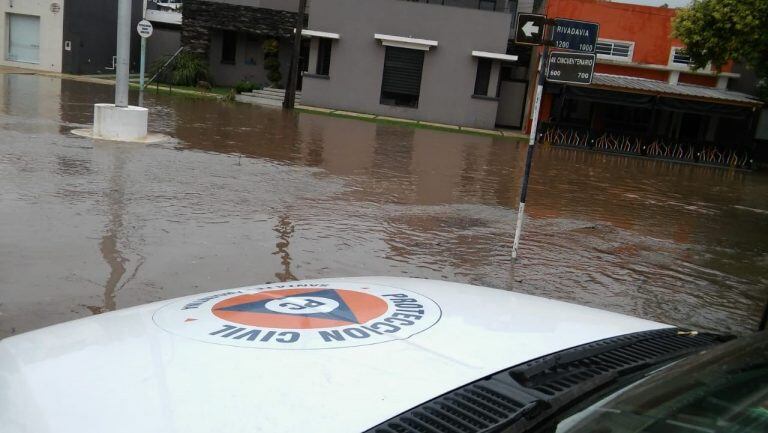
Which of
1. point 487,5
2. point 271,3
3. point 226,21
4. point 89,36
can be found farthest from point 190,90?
point 487,5

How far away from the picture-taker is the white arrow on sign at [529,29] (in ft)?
24.6

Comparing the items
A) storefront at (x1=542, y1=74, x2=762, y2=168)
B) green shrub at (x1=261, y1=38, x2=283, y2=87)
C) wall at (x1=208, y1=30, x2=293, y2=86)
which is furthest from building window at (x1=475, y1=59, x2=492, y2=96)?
wall at (x1=208, y1=30, x2=293, y2=86)

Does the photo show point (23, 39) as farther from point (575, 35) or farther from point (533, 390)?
point (533, 390)

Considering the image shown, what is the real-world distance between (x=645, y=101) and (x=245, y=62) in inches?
762

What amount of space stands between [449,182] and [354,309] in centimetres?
1118

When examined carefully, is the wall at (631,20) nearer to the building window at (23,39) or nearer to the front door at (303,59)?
the front door at (303,59)

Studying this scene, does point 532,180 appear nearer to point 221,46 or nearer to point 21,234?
point 21,234

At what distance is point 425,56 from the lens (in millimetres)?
28922

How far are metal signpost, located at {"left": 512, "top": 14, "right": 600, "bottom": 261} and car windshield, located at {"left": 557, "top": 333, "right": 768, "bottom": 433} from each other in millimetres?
5287

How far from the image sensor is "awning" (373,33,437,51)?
1111 inches

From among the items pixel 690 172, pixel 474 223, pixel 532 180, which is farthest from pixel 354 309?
pixel 690 172

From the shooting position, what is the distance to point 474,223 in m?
9.84

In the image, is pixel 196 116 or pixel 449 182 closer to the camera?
pixel 449 182

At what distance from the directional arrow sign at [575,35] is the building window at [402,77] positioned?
22.1 m
